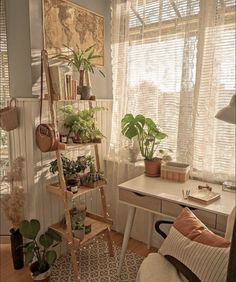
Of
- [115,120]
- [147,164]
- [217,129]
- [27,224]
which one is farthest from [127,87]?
[27,224]

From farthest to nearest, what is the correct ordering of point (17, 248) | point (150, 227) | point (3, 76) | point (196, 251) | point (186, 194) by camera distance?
point (150, 227), point (3, 76), point (17, 248), point (186, 194), point (196, 251)

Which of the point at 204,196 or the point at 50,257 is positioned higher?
the point at 204,196

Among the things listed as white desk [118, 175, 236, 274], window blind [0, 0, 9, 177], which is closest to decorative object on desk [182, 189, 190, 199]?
white desk [118, 175, 236, 274]

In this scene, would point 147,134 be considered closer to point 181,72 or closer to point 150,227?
point 181,72

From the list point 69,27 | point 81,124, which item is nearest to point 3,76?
point 69,27

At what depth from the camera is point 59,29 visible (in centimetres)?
221

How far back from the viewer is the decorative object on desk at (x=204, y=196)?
1.71 metres

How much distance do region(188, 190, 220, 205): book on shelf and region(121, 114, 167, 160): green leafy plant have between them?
63 centimetres

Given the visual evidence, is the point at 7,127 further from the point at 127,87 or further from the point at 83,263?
the point at 83,263

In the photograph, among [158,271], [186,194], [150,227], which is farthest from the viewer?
[150,227]

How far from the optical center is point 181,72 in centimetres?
219

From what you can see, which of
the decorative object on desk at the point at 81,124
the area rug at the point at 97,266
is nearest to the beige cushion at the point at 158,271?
the area rug at the point at 97,266

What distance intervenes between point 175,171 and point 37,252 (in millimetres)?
1333

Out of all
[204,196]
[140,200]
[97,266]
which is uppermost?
[204,196]
